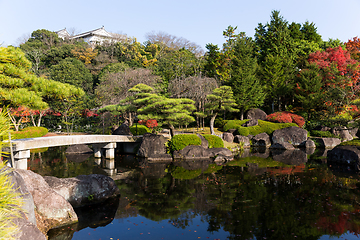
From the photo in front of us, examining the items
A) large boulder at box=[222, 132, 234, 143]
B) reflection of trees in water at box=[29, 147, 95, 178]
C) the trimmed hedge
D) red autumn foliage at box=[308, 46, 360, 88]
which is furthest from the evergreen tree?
reflection of trees in water at box=[29, 147, 95, 178]

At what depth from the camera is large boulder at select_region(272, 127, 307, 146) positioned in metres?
23.7

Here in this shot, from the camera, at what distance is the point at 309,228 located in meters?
6.72

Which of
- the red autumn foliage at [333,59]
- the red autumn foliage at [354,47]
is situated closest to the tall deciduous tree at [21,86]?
the red autumn foliage at [333,59]

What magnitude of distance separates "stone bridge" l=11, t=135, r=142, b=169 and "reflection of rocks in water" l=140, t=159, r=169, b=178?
8.91 ft

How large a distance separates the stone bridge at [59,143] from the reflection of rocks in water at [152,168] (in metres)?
2.71

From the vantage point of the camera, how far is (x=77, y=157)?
17.7m

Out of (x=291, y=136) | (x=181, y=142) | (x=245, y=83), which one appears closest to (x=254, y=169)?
(x=181, y=142)

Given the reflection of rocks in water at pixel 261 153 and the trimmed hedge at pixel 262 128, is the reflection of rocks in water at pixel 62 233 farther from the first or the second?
the trimmed hedge at pixel 262 128

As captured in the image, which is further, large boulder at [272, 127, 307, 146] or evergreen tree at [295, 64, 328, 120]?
evergreen tree at [295, 64, 328, 120]

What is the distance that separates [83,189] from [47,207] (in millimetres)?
1744

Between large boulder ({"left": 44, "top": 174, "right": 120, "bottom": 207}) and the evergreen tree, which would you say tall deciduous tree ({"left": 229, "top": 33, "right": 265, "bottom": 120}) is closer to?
the evergreen tree

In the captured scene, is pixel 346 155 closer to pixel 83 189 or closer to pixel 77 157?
pixel 83 189

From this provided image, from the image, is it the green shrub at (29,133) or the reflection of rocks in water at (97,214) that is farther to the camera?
the green shrub at (29,133)

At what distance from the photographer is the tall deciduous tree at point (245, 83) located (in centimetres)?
2852
